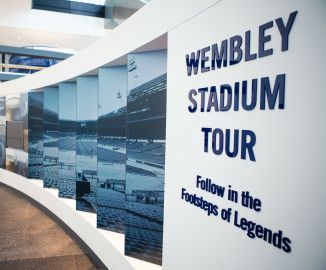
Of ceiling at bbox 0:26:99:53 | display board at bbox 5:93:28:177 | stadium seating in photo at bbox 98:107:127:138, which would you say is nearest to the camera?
stadium seating in photo at bbox 98:107:127:138

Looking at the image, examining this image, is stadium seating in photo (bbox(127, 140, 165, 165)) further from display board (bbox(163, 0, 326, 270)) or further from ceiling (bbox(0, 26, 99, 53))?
ceiling (bbox(0, 26, 99, 53))

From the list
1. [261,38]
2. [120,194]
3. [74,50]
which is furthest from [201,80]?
[74,50]

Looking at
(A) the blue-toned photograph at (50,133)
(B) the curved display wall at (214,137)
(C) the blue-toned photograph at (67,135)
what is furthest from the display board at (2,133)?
(B) the curved display wall at (214,137)

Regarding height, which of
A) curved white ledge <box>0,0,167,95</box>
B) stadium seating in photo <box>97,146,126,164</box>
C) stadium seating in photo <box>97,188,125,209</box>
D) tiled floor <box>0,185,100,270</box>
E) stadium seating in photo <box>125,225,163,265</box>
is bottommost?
tiled floor <box>0,185,100,270</box>

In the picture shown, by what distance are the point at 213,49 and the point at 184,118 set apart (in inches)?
20.1

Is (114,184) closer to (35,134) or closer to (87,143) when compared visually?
(87,143)

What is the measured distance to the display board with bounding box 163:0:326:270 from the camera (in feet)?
3.82

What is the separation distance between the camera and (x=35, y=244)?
14.0ft

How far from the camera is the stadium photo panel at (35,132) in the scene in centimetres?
666

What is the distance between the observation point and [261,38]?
54.1 inches

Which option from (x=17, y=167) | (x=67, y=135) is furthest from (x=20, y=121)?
(x=67, y=135)

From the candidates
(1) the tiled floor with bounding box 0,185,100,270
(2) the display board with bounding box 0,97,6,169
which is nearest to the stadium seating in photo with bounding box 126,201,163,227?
(1) the tiled floor with bounding box 0,185,100,270

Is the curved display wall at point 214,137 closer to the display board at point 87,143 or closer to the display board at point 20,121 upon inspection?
the display board at point 87,143

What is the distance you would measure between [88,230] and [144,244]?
4.50 ft
